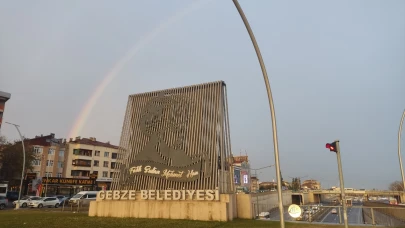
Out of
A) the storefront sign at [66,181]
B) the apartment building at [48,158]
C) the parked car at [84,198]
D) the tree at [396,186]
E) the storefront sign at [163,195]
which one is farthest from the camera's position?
the tree at [396,186]

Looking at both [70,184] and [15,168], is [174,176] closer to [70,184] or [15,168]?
[70,184]

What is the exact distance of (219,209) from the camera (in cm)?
1883

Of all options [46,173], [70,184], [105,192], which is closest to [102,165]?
[46,173]

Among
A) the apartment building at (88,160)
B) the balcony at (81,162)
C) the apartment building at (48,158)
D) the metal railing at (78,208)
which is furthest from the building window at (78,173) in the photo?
the metal railing at (78,208)

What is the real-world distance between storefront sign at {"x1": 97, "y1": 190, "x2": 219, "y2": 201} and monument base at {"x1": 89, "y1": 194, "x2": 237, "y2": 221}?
27 cm

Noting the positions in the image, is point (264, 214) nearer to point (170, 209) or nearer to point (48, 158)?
point (170, 209)

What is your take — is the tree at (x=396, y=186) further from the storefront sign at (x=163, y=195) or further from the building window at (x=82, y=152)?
the storefront sign at (x=163, y=195)

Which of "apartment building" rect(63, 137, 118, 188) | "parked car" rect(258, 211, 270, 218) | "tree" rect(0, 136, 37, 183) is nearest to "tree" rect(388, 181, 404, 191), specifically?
"apartment building" rect(63, 137, 118, 188)

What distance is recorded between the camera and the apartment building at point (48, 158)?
73.4 metres

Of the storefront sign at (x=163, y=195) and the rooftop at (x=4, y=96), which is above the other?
the rooftop at (x=4, y=96)

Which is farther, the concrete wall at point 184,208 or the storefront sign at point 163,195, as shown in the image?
the storefront sign at point 163,195

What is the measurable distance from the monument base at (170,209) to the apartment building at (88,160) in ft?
178

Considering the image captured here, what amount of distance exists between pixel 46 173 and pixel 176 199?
6584 cm

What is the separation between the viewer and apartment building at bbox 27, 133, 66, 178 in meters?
73.4
